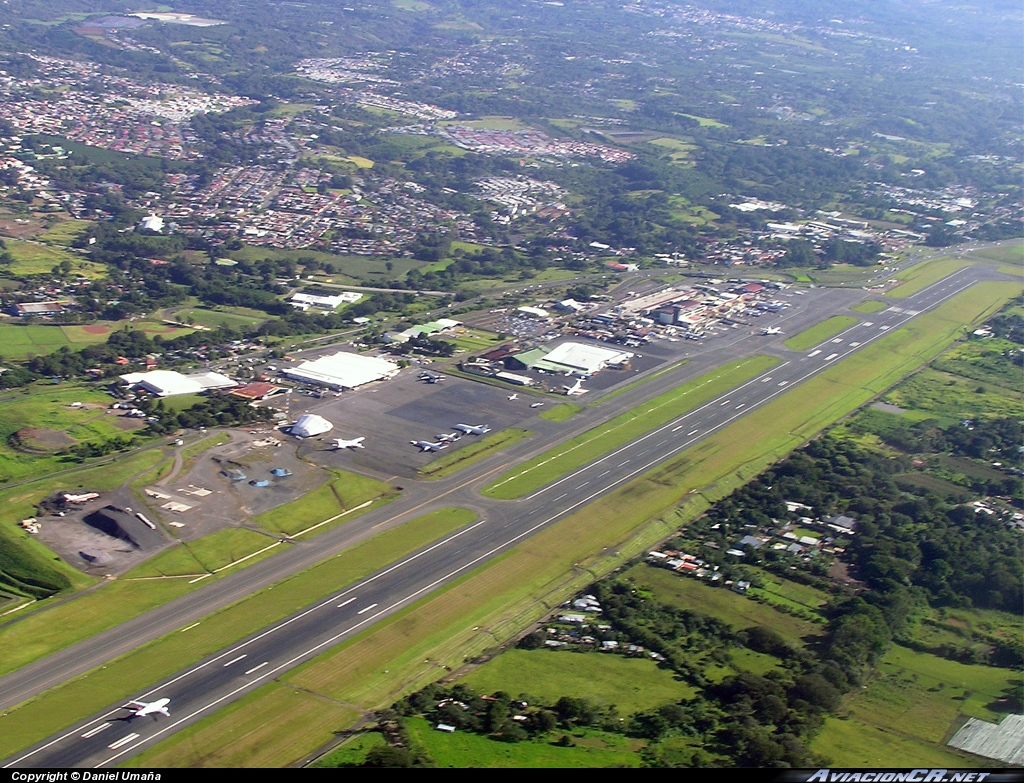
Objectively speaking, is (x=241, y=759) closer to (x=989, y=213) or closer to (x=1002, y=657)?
(x=1002, y=657)

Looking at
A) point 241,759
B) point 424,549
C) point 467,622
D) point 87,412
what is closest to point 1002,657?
point 467,622

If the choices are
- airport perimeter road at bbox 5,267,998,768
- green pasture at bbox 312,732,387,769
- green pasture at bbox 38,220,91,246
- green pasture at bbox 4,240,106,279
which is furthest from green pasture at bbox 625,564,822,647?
green pasture at bbox 38,220,91,246

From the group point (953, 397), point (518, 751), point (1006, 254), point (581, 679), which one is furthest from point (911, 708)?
point (1006, 254)

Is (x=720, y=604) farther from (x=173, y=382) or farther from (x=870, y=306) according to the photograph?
(x=870, y=306)

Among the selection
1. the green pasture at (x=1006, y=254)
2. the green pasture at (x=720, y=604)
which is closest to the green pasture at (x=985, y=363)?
the green pasture at (x=1006, y=254)

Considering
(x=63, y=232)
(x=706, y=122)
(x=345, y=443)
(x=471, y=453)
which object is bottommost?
(x=63, y=232)

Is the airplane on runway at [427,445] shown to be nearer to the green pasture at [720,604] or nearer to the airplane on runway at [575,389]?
the airplane on runway at [575,389]
